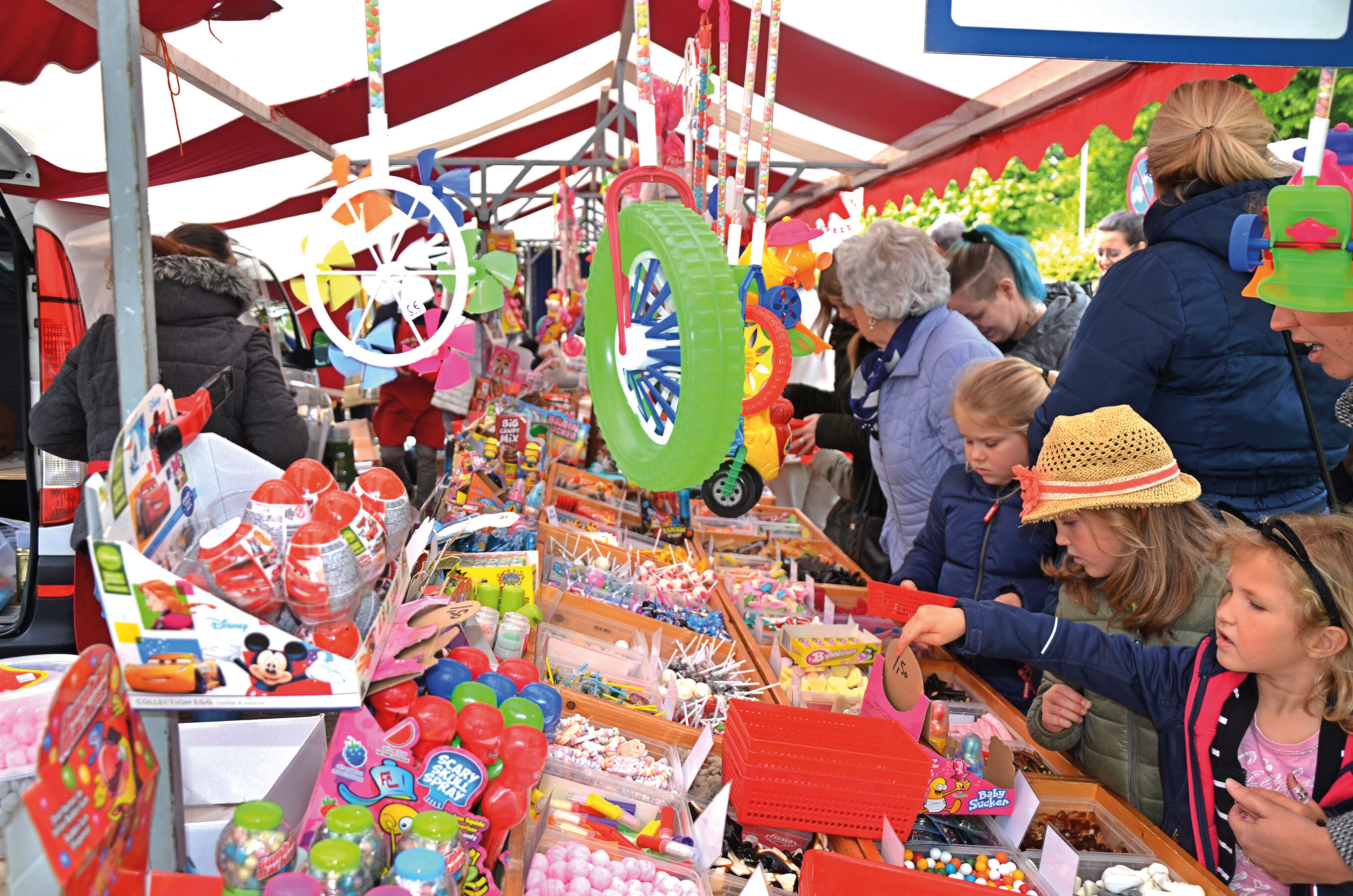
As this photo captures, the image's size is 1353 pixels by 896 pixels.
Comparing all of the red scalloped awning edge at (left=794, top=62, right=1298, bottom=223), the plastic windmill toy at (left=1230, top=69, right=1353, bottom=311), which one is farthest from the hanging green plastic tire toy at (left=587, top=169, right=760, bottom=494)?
the red scalloped awning edge at (left=794, top=62, right=1298, bottom=223)

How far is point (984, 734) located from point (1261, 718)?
21.7 inches

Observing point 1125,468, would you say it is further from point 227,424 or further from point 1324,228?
point 227,424

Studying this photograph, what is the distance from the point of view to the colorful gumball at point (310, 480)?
3.81 ft

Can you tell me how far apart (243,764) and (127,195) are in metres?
0.67

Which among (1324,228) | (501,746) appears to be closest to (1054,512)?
(1324,228)

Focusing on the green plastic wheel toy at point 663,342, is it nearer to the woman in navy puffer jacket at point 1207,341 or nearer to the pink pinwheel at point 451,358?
the pink pinwheel at point 451,358

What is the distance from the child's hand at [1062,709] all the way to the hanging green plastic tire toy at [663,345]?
101cm

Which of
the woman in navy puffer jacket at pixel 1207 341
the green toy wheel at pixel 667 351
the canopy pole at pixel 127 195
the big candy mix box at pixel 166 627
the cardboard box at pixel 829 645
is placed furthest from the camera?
the cardboard box at pixel 829 645

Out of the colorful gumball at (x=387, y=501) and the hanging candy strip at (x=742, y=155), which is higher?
the hanging candy strip at (x=742, y=155)

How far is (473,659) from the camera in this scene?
4.61 feet

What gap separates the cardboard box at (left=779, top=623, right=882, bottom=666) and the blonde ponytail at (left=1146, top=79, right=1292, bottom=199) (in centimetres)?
121

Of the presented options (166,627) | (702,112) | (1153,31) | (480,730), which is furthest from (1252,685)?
(166,627)

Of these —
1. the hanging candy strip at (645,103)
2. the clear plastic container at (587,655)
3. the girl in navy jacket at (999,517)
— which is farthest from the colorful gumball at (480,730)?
the girl in navy jacket at (999,517)

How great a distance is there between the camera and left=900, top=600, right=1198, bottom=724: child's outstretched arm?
1.59m
